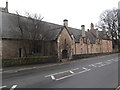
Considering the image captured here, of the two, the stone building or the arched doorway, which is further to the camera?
the arched doorway

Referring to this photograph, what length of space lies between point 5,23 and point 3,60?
10.9 metres

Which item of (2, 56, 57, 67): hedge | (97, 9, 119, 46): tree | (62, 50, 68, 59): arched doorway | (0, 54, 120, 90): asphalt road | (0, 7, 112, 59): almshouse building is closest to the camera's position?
(0, 54, 120, 90): asphalt road

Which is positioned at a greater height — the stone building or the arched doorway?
the stone building

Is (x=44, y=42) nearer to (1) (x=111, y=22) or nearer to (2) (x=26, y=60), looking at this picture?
(2) (x=26, y=60)

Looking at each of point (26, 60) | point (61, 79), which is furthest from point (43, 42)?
point (61, 79)

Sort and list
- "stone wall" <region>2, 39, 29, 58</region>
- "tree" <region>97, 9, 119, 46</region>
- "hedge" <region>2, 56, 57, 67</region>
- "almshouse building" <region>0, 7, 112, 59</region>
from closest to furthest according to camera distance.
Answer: "hedge" <region>2, 56, 57, 67</region>, "stone wall" <region>2, 39, 29, 58</region>, "almshouse building" <region>0, 7, 112, 59</region>, "tree" <region>97, 9, 119, 46</region>

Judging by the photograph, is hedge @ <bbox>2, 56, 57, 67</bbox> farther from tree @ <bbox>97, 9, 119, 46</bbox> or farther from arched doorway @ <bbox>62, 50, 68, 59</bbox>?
tree @ <bbox>97, 9, 119, 46</bbox>

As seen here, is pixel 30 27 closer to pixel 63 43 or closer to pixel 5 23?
pixel 5 23

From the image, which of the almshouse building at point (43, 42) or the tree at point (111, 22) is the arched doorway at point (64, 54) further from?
the tree at point (111, 22)

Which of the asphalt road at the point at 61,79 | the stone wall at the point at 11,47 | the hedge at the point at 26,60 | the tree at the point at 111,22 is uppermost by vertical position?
the tree at the point at 111,22

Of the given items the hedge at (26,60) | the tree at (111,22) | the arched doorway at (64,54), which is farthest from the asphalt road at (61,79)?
the tree at (111,22)

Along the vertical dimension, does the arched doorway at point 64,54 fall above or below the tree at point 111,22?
below

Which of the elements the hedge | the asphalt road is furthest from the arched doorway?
the asphalt road

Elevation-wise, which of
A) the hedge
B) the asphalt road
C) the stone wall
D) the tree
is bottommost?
the asphalt road
